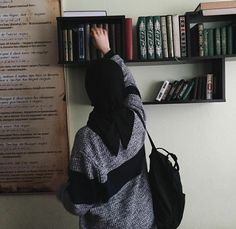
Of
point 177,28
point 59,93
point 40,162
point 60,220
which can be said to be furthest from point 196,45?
point 60,220

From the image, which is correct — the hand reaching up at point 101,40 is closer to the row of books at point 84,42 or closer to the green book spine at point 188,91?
the row of books at point 84,42

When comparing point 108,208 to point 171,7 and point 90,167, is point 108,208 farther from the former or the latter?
point 171,7

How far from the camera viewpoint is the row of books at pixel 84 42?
5.88 feet

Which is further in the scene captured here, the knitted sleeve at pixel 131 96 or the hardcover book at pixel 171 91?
the hardcover book at pixel 171 91

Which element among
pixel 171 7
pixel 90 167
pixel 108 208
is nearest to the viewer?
pixel 90 167

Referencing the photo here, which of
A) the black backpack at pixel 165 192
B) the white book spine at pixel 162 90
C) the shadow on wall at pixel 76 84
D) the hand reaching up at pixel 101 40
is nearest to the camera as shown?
the black backpack at pixel 165 192

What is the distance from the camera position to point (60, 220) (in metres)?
2.07

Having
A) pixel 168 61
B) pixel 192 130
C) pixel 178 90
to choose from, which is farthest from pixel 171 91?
pixel 192 130

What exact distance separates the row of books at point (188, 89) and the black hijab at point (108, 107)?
60 cm

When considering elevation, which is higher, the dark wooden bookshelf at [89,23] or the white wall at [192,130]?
the dark wooden bookshelf at [89,23]

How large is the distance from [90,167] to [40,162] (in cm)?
83

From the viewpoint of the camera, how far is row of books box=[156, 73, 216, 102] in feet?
6.02

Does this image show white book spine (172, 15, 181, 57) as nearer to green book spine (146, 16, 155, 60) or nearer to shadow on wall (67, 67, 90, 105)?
green book spine (146, 16, 155, 60)

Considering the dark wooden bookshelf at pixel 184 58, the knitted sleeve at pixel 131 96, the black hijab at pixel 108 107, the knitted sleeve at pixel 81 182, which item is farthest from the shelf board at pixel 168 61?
the knitted sleeve at pixel 81 182
